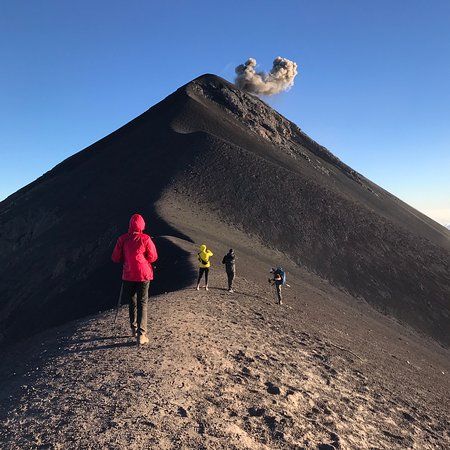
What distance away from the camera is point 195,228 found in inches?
1401

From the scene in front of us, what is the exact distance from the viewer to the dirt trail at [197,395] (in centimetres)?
609

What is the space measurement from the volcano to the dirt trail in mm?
8412

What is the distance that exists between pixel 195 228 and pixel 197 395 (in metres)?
28.5

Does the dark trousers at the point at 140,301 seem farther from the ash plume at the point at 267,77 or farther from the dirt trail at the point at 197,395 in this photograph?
the ash plume at the point at 267,77

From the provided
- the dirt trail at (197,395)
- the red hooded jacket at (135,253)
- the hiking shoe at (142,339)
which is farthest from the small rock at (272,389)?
the red hooded jacket at (135,253)

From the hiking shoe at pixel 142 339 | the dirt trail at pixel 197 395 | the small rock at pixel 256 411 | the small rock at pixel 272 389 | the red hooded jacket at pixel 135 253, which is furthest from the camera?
the hiking shoe at pixel 142 339

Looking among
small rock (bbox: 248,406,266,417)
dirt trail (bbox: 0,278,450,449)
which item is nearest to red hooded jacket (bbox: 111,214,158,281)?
dirt trail (bbox: 0,278,450,449)

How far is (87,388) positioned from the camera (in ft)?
23.5

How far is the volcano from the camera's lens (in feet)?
98.8

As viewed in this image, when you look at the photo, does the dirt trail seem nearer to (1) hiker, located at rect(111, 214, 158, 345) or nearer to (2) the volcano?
(1) hiker, located at rect(111, 214, 158, 345)

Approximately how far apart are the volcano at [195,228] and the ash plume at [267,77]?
182 feet

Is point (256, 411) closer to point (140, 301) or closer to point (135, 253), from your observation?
point (140, 301)

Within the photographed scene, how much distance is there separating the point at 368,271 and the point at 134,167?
107ft

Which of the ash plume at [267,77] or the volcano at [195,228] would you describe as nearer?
the volcano at [195,228]
